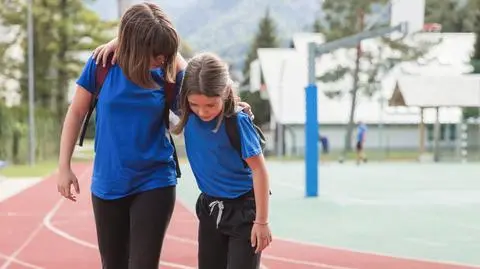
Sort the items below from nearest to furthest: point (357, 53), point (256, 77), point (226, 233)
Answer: point (226, 233) < point (357, 53) < point (256, 77)

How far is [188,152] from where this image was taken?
388 centimetres

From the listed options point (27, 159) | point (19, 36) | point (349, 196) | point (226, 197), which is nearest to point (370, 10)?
point (19, 36)

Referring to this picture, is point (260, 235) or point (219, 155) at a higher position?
point (219, 155)

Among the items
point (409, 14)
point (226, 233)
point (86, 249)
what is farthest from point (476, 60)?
point (226, 233)

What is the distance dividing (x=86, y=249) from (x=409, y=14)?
11.6 metres

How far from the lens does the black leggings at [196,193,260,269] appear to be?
12.6 feet

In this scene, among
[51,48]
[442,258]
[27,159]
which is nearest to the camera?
[442,258]

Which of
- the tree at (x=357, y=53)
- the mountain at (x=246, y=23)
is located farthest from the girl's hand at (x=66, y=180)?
the mountain at (x=246, y=23)

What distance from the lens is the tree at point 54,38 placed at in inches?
1668

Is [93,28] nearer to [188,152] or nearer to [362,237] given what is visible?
[362,237]

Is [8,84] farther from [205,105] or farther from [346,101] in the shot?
[205,105]

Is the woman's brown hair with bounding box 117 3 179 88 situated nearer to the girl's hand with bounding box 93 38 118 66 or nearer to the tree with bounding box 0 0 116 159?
the girl's hand with bounding box 93 38 118 66

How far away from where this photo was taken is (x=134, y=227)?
3746 millimetres

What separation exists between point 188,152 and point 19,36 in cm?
4153
